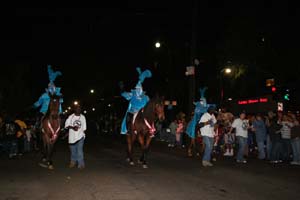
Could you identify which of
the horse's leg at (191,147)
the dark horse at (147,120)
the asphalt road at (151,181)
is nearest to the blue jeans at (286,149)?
the asphalt road at (151,181)

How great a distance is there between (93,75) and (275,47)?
A: 149ft

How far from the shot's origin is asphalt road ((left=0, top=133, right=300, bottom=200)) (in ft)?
31.6

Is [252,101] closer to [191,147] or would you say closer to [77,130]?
Answer: [191,147]

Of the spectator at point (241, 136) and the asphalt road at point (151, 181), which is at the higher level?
the spectator at point (241, 136)

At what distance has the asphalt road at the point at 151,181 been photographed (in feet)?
31.6

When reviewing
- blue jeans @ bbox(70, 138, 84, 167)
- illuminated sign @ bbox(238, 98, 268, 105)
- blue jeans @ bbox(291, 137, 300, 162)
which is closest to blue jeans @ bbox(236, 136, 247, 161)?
blue jeans @ bbox(291, 137, 300, 162)

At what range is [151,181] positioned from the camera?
11.4 meters

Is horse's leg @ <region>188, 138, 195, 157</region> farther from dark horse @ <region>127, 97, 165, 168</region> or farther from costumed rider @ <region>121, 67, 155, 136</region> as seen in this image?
dark horse @ <region>127, 97, 165, 168</region>

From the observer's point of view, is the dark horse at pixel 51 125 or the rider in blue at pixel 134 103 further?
the rider in blue at pixel 134 103

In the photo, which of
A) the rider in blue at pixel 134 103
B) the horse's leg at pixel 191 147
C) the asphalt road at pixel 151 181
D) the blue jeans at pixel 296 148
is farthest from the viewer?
the horse's leg at pixel 191 147

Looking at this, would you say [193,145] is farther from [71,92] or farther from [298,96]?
[71,92]

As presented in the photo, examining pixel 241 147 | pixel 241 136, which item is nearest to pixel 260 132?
pixel 241 136

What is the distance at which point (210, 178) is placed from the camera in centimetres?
1213

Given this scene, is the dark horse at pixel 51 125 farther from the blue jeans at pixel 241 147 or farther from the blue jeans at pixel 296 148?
the blue jeans at pixel 296 148
